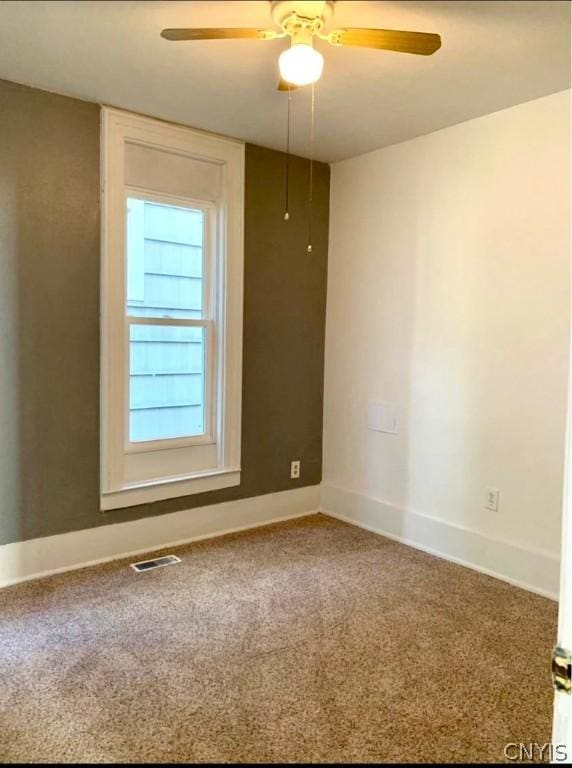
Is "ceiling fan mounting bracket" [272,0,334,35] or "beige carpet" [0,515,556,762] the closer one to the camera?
"beige carpet" [0,515,556,762]

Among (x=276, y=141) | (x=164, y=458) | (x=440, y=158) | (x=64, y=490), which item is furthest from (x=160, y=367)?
(x=440, y=158)

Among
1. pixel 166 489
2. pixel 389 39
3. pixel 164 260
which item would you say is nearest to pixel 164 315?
pixel 164 260

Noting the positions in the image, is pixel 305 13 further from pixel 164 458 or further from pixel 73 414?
pixel 164 458

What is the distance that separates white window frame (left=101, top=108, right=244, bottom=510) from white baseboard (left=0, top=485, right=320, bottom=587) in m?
0.15

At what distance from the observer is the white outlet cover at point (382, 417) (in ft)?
11.7

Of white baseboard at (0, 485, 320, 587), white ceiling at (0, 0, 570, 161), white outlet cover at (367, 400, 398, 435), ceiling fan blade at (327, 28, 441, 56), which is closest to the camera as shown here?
ceiling fan blade at (327, 28, 441, 56)

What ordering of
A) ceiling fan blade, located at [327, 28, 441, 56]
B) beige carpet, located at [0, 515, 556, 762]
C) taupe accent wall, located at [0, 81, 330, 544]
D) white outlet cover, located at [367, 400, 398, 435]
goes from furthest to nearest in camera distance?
1. white outlet cover, located at [367, 400, 398, 435]
2. taupe accent wall, located at [0, 81, 330, 544]
3. ceiling fan blade, located at [327, 28, 441, 56]
4. beige carpet, located at [0, 515, 556, 762]

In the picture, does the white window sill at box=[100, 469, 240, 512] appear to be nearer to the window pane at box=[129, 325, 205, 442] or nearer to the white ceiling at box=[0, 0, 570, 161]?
the window pane at box=[129, 325, 205, 442]

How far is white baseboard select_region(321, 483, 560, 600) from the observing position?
2.82 metres

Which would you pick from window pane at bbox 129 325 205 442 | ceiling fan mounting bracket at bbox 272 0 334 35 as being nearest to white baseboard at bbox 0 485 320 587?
window pane at bbox 129 325 205 442

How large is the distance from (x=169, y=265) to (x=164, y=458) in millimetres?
1110

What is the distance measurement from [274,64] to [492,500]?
2.34 metres

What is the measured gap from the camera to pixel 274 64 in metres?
2.43

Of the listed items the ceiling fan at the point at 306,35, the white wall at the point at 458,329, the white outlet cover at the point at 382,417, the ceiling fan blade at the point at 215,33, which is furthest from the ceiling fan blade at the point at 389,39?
the white outlet cover at the point at 382,417
